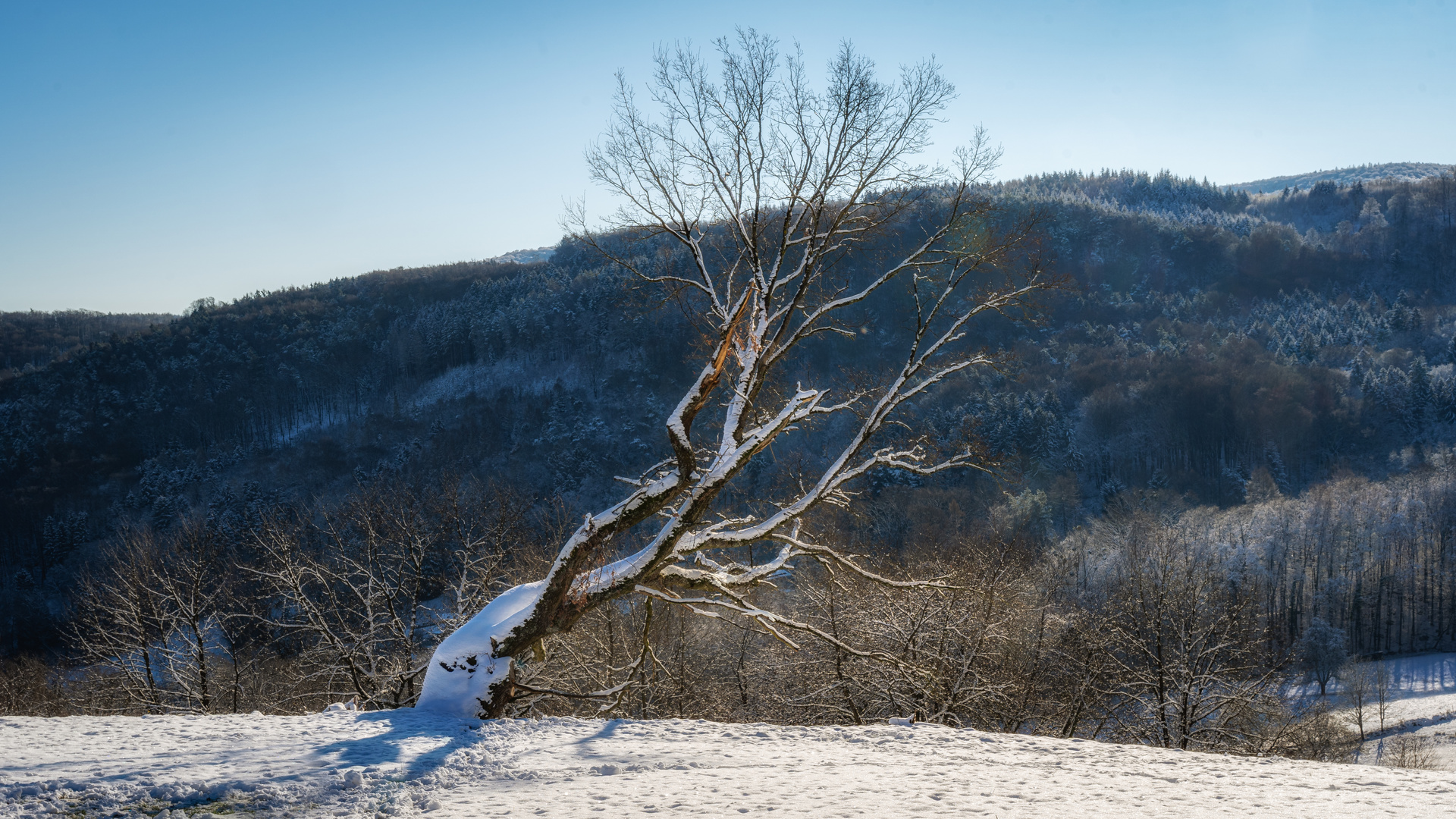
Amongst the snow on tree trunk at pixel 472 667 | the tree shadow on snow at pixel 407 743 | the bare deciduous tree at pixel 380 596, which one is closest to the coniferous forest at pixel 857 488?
the bare deciduous tree at pixel 380 596

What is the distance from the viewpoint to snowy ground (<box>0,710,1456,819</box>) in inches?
175

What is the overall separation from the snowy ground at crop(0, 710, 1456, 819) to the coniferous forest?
2.76 meters

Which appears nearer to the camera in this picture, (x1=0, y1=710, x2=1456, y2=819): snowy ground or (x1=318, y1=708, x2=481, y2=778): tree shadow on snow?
(x1=0, y1=710, x2=1456, y2=819): snowy ground

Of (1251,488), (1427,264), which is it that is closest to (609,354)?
(1251,488)

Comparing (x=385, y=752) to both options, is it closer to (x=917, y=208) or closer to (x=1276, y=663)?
(x=917, y=208)

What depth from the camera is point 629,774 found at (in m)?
5.22

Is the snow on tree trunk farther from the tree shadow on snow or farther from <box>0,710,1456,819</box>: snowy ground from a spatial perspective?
<box>0,710,1456,819</box>: snowy ground

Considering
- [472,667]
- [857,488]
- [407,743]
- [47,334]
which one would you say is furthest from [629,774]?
[47,334]

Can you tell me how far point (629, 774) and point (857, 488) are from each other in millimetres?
66405

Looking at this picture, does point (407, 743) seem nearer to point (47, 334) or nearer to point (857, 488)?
point (857, 488)

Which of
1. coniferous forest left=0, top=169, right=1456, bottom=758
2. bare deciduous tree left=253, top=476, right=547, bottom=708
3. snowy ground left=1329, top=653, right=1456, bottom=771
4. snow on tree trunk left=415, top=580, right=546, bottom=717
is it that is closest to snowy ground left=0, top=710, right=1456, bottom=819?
snow on tree trunk left=415, top=580, right=546, bottom=717

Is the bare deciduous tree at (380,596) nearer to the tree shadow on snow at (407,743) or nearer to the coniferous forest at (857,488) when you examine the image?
the coniferous forest at (857,488)

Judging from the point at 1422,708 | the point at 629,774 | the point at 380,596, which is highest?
the point at 629,774

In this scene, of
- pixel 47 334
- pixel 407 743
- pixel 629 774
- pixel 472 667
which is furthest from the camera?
pixel 47 334
